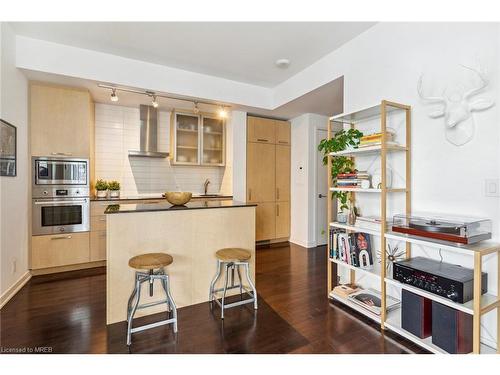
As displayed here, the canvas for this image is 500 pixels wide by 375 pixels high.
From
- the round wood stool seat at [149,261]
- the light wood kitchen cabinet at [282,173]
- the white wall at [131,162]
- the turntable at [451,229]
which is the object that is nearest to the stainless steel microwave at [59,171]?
the white wall at [131,162]

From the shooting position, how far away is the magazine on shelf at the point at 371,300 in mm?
2178

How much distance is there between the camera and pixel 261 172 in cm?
461

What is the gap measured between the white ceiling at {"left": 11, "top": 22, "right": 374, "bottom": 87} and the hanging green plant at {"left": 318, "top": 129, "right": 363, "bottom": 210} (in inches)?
44.3

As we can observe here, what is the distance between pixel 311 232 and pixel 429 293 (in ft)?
9.15

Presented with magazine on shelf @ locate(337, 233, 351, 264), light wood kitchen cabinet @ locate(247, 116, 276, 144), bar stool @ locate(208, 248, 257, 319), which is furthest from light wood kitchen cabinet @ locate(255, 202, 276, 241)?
magazine on shelf @ locate(337, 233, 351, 264)

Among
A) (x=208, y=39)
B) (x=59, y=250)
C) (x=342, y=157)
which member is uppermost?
(x=208, y=39)

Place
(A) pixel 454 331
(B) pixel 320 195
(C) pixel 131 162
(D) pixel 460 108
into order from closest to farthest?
(A) pixel 454 331, (D) pixel 460 108, (C) pixel 131 162, (B) pixel 320 195

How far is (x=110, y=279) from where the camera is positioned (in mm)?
2123

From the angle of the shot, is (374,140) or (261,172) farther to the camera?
(261,172)

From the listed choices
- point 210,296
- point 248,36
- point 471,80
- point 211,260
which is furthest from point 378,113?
point 210,296

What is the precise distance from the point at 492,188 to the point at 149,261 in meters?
2.53

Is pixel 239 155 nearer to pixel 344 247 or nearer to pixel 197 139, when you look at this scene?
pixel 197 139

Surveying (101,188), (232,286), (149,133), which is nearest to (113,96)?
(149,133)
